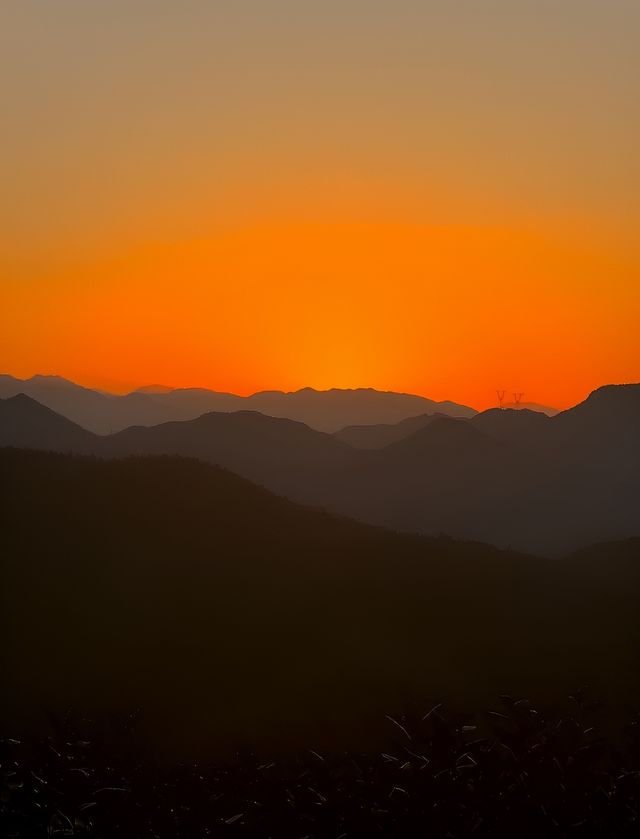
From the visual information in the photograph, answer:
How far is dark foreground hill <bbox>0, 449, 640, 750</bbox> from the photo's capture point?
44.1 meters

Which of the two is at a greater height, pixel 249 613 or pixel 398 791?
pixel 398 791

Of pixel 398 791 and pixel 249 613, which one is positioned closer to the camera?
pixel 398 791

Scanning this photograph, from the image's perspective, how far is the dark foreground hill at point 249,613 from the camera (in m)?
44.1

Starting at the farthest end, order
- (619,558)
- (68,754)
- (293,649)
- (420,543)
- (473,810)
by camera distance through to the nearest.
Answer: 1. (619,558)
2. (420,543)
3. (293,649)
4. (68,754)
5. (473,810)

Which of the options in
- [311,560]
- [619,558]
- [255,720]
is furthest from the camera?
[619,558]

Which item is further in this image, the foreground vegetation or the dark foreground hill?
the dark foreground hill

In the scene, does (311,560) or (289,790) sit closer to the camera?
(289,790)

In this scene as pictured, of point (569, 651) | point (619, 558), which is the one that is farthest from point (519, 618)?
point (619, 558)

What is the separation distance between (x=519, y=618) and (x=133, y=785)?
4949 centimetres

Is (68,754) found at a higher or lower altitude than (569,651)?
higher

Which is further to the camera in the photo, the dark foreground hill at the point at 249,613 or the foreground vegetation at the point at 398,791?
the dark foreground hill at the point at 249,613

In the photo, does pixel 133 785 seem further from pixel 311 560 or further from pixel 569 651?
pixel 311 560

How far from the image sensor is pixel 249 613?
53.4 metres

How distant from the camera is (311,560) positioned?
62.0 meters
